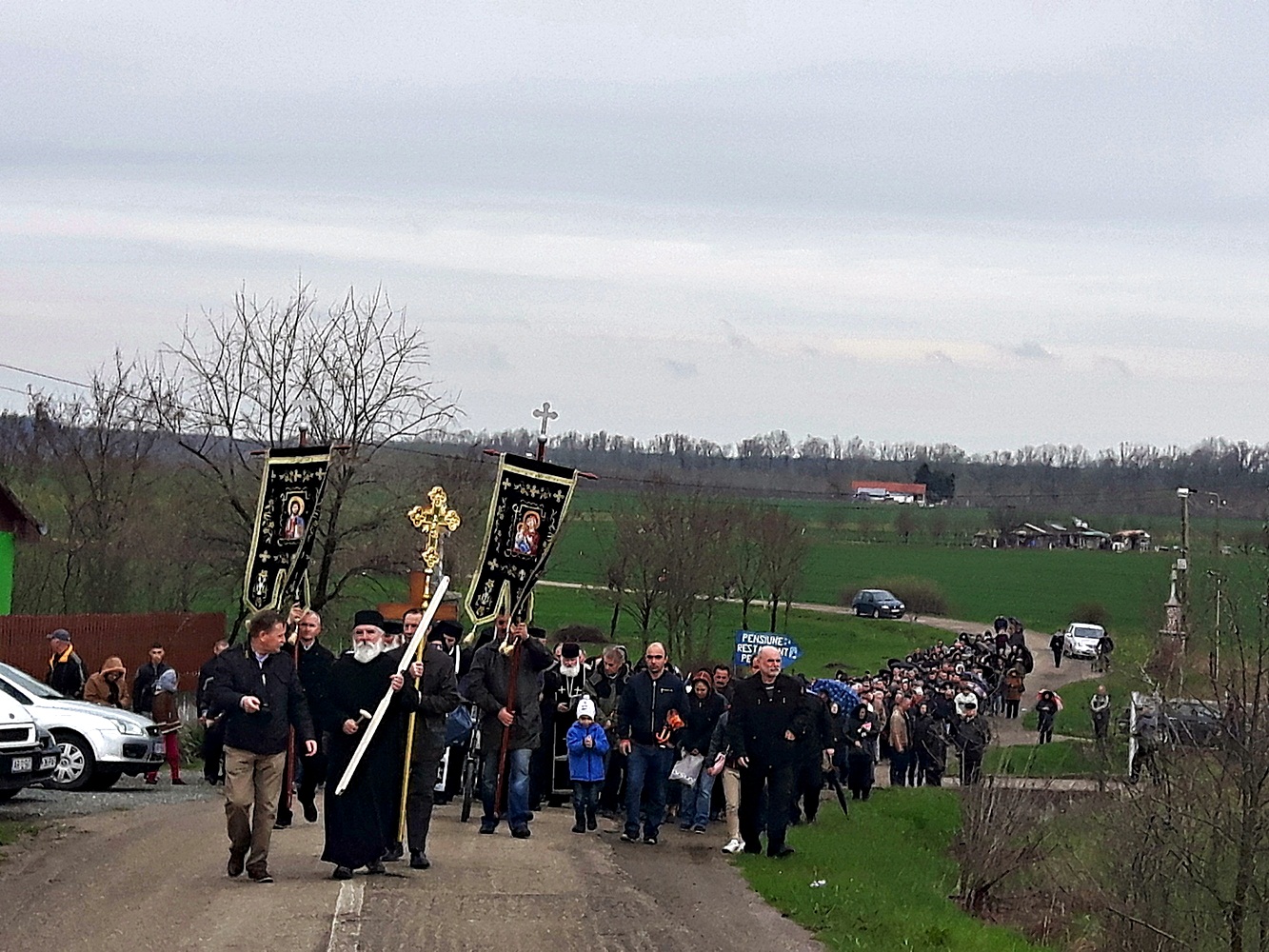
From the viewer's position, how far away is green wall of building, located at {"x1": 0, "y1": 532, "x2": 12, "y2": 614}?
32250 millimetres

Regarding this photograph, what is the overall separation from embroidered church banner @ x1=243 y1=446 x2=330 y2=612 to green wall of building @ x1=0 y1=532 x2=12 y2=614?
15083 mm

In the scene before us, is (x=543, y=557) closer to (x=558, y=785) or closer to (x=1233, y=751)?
(x=558, y=785)

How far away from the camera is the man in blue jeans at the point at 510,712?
14.3 metres

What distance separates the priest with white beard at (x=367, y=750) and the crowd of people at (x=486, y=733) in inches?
0.4

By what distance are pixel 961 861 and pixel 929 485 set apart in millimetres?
88668

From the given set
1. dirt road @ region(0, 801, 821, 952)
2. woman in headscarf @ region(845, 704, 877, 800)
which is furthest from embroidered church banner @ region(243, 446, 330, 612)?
woman in headscarf @ region(845, 704, 877, 800)

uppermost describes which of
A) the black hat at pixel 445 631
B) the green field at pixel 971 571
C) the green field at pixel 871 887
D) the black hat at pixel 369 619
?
the green field at pixel 971 571

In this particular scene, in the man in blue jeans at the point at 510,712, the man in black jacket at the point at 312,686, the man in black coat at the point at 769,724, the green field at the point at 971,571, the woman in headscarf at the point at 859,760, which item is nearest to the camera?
the man in black jacket at the point at 312,686

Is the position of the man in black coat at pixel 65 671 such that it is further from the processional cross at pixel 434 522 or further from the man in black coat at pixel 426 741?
the man in black coat at pixel 426 741

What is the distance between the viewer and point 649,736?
15.0 metres

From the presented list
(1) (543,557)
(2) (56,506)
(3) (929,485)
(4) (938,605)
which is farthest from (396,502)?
(3) (929,485)

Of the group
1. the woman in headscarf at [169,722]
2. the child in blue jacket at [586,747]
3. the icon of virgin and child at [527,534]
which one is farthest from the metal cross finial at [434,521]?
the woman in headscarf at [169,722]

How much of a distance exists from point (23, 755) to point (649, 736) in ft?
18.4

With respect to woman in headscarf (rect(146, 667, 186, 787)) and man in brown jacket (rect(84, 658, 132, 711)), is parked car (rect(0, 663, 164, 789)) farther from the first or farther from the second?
man in brown jacket (rect(84, 658, 132, 711))
